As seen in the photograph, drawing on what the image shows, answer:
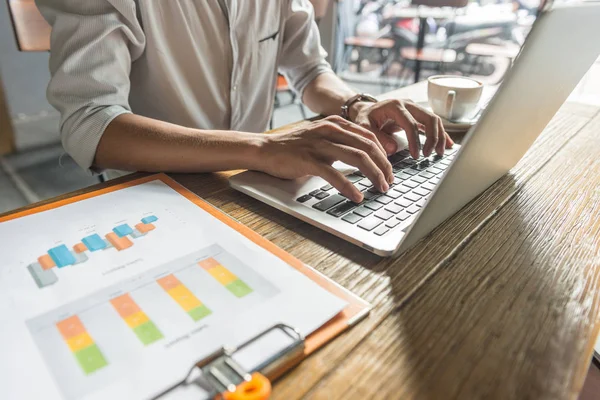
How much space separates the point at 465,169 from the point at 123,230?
13.7 inches

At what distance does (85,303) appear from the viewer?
1.10 feet

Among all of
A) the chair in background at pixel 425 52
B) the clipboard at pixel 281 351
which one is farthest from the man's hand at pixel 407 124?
the chair in background at pixel 425 52

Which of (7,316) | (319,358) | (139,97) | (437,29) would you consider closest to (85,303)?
(7,316)

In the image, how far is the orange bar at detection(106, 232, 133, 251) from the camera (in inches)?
16.1

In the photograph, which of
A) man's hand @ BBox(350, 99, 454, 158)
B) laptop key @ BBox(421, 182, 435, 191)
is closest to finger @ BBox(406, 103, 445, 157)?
man's hand @ BBox(350, 99, 454, 158)

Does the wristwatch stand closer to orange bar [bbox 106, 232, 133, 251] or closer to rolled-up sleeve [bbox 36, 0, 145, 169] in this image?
rolled-up sleeve [bbox 36, 0, 145, 169]

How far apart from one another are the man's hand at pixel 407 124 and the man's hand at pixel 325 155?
0.33 ft

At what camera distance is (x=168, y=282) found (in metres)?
0.36

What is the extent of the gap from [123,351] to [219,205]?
0.24m

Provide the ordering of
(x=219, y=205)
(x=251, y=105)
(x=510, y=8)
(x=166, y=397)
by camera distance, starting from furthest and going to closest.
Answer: (x=510, y=8)
(x=251, y=105)
(x=219, y=205)
(x=166, y=397)

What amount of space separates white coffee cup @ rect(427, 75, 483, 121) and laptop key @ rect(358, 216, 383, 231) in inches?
17.1

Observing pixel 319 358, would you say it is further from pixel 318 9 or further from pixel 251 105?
pixel 318 9

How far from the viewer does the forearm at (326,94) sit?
0.92 m

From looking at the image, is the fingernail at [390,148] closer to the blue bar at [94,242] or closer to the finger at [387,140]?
the finger at [387,140]
